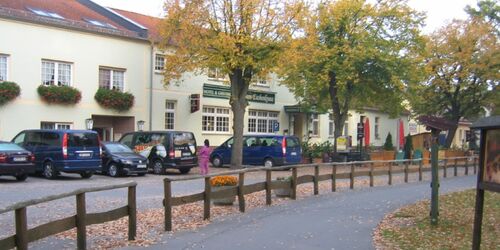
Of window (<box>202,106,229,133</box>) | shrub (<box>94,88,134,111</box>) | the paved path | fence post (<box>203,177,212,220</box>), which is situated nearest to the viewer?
the paved path

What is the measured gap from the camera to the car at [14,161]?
61.9ft

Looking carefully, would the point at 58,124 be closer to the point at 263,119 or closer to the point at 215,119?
the point at 215,119

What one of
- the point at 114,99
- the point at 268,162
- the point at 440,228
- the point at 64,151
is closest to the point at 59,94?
the point at 114,99

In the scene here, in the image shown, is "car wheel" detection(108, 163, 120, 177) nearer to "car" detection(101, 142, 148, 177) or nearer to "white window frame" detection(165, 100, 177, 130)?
"car" detection(101, 142, 148, 177)

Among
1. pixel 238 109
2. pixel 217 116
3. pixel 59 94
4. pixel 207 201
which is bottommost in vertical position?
pixel 207 201

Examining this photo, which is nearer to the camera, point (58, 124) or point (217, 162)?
point (58, 124)

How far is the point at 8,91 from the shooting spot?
2567 centimetres

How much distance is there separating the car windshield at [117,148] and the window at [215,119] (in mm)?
11478

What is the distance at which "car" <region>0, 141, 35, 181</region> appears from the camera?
18875 mm

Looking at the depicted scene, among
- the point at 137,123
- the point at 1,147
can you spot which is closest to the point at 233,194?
the point at 1,147

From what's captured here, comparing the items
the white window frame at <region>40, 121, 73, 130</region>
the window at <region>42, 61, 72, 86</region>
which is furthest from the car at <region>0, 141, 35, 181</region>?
the window at <region>42, 61, 72, 86</region>

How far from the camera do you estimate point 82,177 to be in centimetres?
2244

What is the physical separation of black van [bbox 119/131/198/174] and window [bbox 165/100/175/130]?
23.4 ft

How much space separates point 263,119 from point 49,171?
2026 cm
